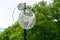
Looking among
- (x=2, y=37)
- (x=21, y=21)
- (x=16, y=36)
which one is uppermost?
(x=21, y=21)

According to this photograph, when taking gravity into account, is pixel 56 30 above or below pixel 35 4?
below

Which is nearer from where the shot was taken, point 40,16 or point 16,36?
point 40,16

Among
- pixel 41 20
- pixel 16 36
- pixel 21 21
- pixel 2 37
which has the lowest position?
pixel 2 37

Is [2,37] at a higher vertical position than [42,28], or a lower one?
lower

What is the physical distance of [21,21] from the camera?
786cm

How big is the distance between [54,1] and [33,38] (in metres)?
2.50

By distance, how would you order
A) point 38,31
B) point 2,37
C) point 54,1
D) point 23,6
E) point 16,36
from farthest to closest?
point 2,37 → point 16,36 → point 54,1 → point 38,31 → point 23,6

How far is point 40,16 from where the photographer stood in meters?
15.5

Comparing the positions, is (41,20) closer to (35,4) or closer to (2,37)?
(35,4)

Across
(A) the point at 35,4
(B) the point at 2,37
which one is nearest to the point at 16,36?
(A) the point at 35,4

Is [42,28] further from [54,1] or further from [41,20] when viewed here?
[54,1]

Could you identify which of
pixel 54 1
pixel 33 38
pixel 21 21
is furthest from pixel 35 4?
pixel 21 21

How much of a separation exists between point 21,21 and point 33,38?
7.52 metres

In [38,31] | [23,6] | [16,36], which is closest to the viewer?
[23,6]
